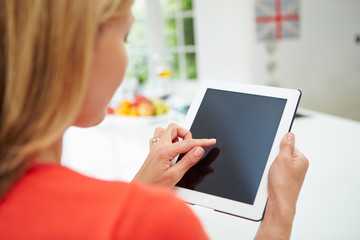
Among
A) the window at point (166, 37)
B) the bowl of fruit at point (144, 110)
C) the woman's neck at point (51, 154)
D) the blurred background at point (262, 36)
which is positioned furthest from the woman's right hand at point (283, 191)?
the window at point (166, 37)

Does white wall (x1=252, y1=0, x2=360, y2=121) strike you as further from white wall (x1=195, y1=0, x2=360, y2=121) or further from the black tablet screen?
the black tablet screen

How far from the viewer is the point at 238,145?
823 millimetres

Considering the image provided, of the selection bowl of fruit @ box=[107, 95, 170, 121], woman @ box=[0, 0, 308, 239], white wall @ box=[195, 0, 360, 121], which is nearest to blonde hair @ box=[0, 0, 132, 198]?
woman @ box=[0, 0, 308, 239]

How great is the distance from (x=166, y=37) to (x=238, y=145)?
3.37m

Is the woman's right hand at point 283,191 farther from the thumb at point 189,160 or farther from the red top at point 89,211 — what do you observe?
the red top at point 89,211

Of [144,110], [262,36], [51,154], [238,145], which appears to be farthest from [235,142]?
[262,36]

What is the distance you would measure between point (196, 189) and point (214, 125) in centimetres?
16

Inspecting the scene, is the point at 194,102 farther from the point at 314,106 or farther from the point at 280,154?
the point at 314,106

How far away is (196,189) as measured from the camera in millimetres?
801

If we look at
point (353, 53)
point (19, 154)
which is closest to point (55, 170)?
point (19, 154)

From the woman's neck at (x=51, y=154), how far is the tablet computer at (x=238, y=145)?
1.12ft

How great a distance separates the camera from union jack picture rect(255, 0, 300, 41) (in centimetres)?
366

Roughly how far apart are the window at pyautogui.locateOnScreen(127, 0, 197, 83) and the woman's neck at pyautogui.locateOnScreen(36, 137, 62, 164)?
3447 millimetres

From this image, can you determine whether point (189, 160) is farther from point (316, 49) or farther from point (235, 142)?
point (316, 49)
